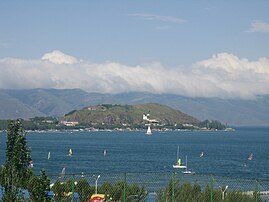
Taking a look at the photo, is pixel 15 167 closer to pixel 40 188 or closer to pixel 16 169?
pixel 16 169

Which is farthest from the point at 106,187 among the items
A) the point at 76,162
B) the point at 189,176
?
→ the point at 76,162

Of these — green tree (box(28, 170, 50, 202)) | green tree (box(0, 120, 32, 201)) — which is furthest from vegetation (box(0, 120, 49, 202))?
green tree (box(28, 170, 50, 202))

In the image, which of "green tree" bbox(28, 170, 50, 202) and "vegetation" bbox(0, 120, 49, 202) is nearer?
"green tree" bbox(28, 170, 50, 202)

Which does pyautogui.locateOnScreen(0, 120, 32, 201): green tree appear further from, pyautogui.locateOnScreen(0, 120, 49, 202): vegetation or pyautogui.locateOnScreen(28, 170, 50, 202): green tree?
pyautogui.locateOnScreen(28, 170, 50, 202): green tree

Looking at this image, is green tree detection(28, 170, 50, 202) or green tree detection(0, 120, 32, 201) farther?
green tree detection(0, 120, 32, 201)

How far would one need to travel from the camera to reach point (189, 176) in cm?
2289

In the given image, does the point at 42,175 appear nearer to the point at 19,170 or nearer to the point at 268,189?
the point at 19,170

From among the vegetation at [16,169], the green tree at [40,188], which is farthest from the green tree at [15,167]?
the green tree at [40,188]

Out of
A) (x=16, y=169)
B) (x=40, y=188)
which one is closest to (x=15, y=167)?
(x=16, y=169)

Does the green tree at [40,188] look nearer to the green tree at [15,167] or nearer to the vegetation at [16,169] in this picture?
the vegetation at [16,169]

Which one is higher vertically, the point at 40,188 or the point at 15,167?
the point at 15,167

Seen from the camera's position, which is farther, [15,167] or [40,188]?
[15,167]

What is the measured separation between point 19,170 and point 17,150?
49 cm

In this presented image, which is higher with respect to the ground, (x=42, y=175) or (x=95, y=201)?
(x=42, y=175)
